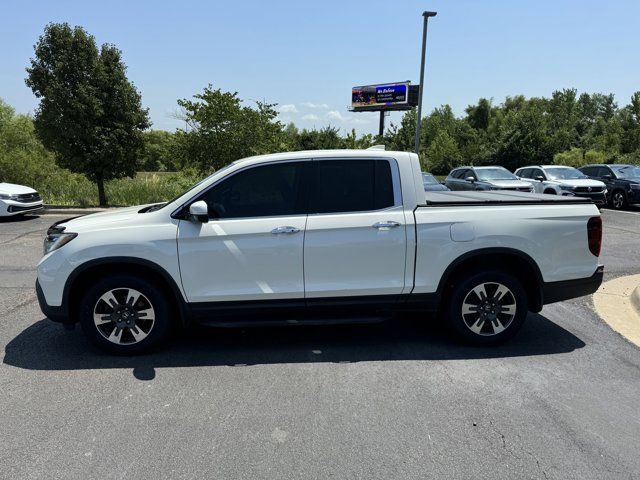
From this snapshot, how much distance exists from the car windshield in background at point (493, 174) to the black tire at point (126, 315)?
15.0m

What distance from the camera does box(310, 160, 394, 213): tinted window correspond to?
4.53 m

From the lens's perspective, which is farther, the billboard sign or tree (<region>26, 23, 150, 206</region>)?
the billboard sign

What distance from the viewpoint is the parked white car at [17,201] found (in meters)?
13.7

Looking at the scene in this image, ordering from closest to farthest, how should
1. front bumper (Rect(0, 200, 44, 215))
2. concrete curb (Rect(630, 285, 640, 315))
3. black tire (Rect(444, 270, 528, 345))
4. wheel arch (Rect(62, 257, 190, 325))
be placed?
1. wheel arch (Rect(62, 257, 190, 325))
2. black tire (Rect(444, 270, 528, 345))
3. concrete curb (Rect(630, 285, 640, 315))
4. front bumper (Rect(0, 200, 44, 215))

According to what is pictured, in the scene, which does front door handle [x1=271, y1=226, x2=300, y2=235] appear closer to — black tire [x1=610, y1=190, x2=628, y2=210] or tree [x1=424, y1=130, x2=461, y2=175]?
black tire [x1=610, y1=190, x2=628, y2=210]

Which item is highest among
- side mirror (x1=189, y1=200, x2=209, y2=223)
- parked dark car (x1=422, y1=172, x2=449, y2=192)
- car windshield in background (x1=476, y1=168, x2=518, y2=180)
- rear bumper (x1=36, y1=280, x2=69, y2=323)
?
side mirror (x1=189, y1=200, x2=209, y2=223)

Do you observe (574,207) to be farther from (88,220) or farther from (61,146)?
(61,146)

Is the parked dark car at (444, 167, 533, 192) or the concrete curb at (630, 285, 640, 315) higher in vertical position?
the parked dark car at (444, 167, 533, 192)

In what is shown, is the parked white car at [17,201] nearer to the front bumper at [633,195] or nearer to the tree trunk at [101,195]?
the tree trunk at [101,195]

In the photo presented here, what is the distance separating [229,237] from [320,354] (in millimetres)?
1395

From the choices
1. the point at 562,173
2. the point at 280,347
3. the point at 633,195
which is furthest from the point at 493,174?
the point at 280,347

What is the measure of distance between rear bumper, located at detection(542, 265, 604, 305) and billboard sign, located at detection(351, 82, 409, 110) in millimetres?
75746

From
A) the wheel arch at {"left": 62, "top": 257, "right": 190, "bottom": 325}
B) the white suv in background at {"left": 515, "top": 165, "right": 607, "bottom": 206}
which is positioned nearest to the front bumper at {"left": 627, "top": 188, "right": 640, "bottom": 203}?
the white suv in background at {"left": 515, "top": 165, "right": 607, "bottom": 206}

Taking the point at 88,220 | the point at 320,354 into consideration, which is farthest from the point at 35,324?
the point at 320,354
